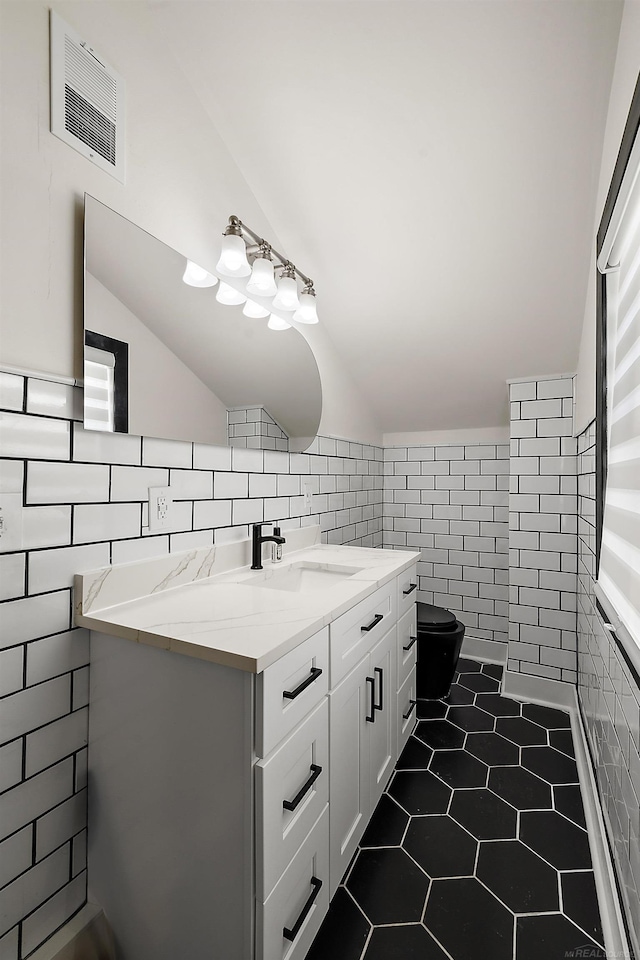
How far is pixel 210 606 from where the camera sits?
4.12 feet

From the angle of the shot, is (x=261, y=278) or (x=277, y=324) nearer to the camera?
(x=261, y=278)

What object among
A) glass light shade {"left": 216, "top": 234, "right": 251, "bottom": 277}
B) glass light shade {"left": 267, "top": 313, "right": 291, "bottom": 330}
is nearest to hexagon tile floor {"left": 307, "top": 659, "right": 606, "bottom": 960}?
glass light shade {"left": 267, "top": 313, "right": 291, "bottom": 330}

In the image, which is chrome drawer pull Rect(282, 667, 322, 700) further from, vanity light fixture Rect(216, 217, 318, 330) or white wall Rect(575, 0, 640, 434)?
white wall Rect(575, 0, 640, 434)

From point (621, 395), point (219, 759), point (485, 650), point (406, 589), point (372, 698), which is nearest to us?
point (219, 759)

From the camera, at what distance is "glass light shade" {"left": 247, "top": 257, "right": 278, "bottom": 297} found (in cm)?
171

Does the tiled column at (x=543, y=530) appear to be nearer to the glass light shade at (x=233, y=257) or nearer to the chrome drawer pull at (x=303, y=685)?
the glass light shade at (x=233, y=257)

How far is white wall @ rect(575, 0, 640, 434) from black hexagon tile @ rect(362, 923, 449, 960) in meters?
1.75

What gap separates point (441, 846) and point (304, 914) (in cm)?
67

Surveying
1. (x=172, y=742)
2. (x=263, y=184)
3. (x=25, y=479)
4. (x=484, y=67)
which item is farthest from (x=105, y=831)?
(x=484, y=67)

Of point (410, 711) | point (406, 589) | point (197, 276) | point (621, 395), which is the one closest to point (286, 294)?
point (197, 276)

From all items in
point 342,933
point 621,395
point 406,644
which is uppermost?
point 621,395

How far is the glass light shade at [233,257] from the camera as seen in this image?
1580mm

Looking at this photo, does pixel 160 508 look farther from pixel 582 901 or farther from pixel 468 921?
pixel 582 901

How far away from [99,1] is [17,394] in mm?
1146
